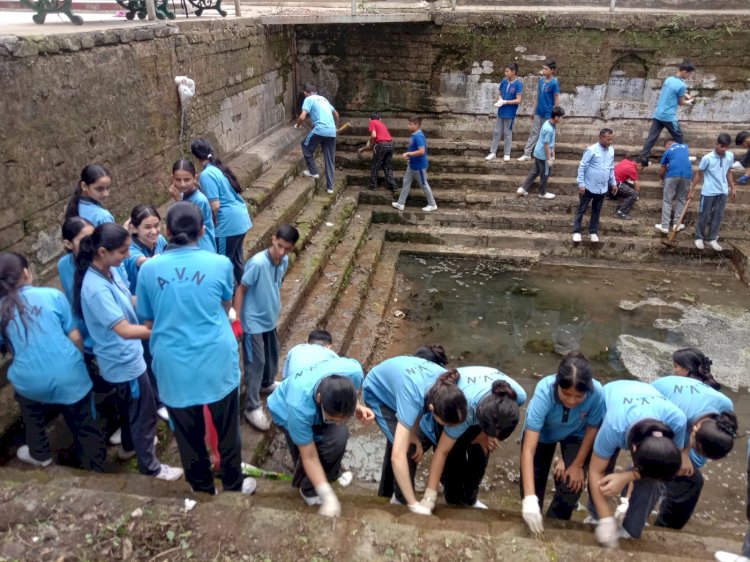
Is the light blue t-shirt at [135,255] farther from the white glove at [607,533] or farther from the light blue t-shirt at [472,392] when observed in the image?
the white glove at [607,533]

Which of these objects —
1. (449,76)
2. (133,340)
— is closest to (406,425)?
(133,340)

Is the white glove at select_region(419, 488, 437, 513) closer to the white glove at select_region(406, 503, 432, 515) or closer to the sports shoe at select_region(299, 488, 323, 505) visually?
the white glove at select_region(406, 503, 432, 515)

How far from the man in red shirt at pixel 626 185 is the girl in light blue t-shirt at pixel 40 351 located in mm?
7691

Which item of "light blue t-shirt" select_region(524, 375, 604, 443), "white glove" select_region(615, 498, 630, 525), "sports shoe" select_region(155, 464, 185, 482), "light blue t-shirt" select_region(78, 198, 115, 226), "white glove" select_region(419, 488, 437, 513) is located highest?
"light blue t-shirt" select_region(78, 198, 115, 226)

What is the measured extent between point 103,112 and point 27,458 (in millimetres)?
3076

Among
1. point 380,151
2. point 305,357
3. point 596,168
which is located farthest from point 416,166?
point 305,357

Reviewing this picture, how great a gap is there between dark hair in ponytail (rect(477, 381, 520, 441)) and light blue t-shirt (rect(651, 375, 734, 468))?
1.06 m

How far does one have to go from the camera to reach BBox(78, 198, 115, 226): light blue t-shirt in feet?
11.5

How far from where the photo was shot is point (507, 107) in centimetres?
886

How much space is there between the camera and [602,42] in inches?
372

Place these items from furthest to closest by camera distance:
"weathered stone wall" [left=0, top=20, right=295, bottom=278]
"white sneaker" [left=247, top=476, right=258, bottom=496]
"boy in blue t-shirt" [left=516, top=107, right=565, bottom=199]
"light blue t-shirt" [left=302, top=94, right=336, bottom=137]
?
1. "boy in blue t-shirt" [left=516, top=107, right=565, bottom=199]
2. "light blue t-shirt" [left=302, top=94, right=336, bottom=137]
3. "weathered stone wall" [left=0, top=20, right=295, bottom=278]
4. "white sneaker" [left=247, top=476, right=258, bottom=496]

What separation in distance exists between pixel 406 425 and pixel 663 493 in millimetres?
1673

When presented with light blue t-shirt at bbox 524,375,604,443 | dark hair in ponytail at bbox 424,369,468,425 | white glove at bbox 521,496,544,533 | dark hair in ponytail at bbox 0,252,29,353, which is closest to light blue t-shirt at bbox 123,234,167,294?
dark hair in ponytail at bbox 0,252,29,353

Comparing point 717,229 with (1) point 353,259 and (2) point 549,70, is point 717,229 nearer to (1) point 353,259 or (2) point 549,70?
(2) point 549,70
